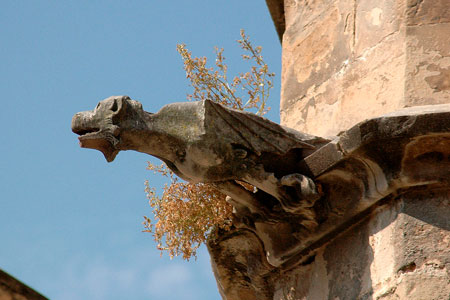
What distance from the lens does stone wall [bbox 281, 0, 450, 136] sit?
590 centimetres

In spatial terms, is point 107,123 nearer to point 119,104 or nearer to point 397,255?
point 119,104

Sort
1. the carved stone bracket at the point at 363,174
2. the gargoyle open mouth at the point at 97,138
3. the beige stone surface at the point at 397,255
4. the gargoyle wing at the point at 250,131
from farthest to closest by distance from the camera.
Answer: the gargoyle wing at the point at 250,131
the gargoyle open mouth at the point at 97,138
the carved stone bracket at the point at 363,174
the beige stone surface at the point at 397,255

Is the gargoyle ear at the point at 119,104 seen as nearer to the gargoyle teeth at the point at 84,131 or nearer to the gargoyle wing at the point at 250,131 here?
the gargoyle teeth at the point at 84,131

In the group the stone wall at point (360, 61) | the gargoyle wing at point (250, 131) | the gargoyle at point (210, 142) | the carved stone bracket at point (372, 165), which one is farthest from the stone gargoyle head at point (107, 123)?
the stone wall at point (360, 61)

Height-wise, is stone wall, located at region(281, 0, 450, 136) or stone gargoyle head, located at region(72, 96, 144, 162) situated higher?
stone wall, located at region(281, 0, 450, 136)

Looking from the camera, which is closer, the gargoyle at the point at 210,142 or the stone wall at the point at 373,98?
the stone wall at the point at 373,98

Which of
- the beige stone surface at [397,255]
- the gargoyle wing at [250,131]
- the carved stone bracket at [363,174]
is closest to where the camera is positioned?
the beige stone surface at [397,255]

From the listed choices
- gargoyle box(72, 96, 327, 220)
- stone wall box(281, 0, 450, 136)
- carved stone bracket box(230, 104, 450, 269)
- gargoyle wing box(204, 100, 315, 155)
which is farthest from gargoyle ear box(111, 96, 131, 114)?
stone wall box(281, 0, 450, 136)

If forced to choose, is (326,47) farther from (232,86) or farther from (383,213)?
(383,213)

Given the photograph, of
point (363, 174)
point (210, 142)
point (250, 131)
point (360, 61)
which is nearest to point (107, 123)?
point (210, 142)

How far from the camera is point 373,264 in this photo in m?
5.70

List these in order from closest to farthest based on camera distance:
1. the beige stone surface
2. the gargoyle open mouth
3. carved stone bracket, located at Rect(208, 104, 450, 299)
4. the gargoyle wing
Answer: the beige stone surface < carved stone bracket, located at Rect(208, 104, 450, 299) < the gargoyle open mouth < the gargoyle wing

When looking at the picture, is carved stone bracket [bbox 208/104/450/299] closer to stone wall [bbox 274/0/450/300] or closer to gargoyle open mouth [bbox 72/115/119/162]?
stone wall [bbox 274/0/450/300]

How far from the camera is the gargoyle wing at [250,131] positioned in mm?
5812
